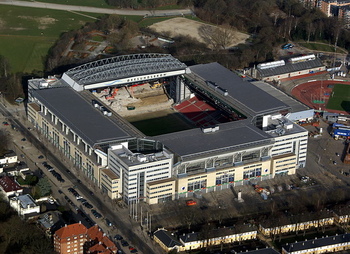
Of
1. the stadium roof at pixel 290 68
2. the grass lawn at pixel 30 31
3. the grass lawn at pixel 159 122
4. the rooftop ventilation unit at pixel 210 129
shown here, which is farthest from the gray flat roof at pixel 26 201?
the stadium roof at pixel 290 68

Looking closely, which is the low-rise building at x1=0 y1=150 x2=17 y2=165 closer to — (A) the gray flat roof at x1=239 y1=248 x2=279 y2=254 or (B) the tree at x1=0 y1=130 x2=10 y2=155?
(B) the tree at x1=0 y1=130 x2=10 y2=155

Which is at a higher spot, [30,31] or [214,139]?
[214,139]

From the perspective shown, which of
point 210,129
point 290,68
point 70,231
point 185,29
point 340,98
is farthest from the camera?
point 185,29

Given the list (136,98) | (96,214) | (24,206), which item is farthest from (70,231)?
(136,98)

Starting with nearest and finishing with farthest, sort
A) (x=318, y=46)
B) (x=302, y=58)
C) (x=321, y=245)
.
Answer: (x=321, y=245)
(x=302, y=58)
(x=318, y=46)

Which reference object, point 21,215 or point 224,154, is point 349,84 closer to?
point 224,154

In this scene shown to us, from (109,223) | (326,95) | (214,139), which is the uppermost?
(214,139)

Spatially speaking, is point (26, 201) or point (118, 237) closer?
point (118, 237)

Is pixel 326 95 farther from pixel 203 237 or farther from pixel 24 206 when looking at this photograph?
pixel 24 206
